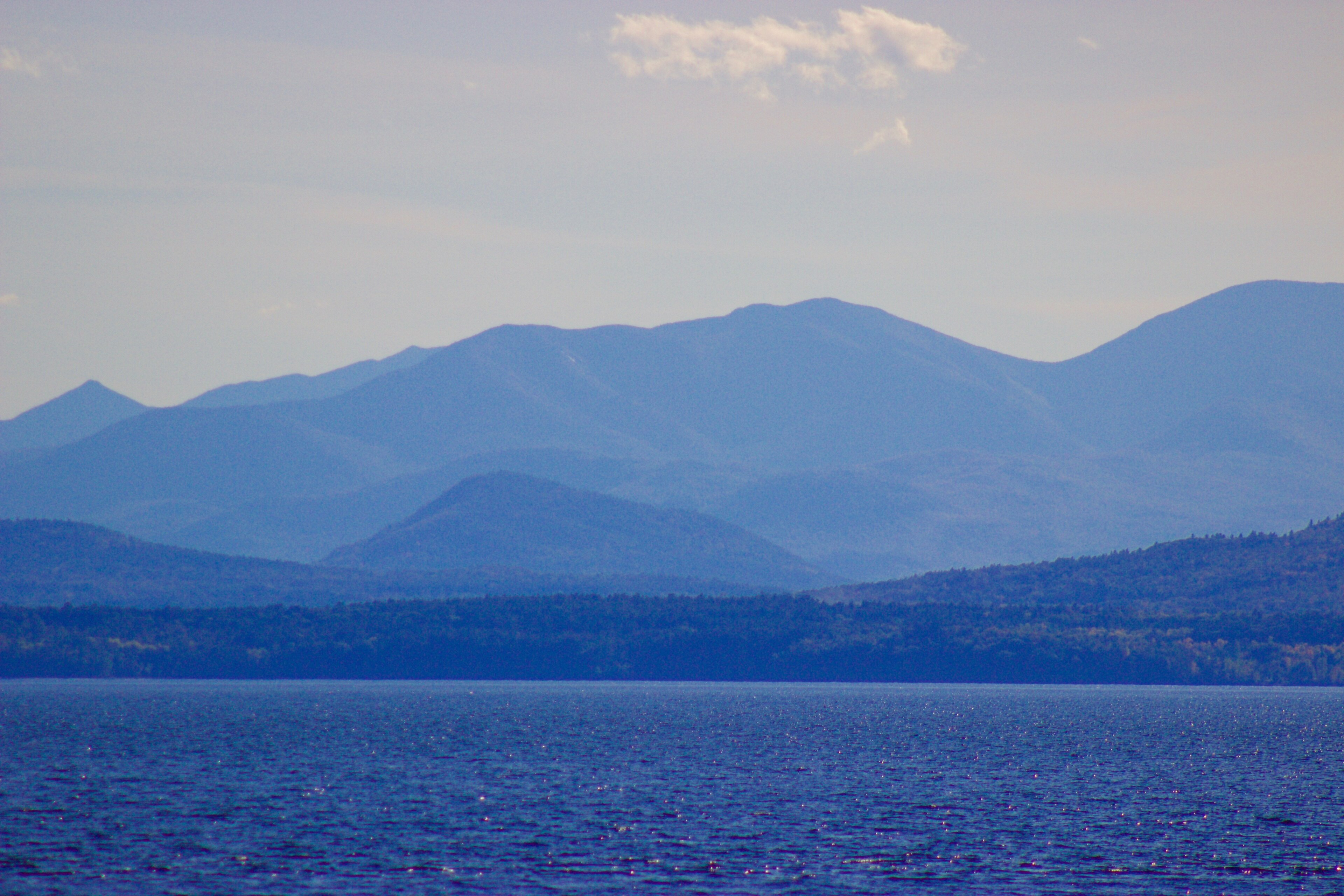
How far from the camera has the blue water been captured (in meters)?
76.9

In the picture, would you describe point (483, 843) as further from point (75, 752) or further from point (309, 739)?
point (309, 739)

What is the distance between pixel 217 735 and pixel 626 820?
81.9 metres

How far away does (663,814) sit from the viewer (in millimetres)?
99688

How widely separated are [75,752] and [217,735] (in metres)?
26.7

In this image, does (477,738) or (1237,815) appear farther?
(477,738)

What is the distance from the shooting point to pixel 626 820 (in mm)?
96562

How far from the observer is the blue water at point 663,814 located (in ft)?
252

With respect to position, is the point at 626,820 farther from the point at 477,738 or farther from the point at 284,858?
the point at 477,738

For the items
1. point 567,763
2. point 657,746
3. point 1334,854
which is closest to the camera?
point 1334,854

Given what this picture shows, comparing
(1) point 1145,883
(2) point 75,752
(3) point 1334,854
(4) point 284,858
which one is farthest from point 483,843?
(2) point 75,752

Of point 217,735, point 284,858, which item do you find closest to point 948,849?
point 284,858

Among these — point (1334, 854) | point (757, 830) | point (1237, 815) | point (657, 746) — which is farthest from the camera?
point (657, 746)

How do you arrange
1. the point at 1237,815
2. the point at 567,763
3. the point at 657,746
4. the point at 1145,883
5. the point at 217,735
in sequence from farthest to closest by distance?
1. the point at 217,735
2. the point at 657,746
3. the point at 567,763
4. the point at 1237,815
5. the point at 1145,883

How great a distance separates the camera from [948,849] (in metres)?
86.3
